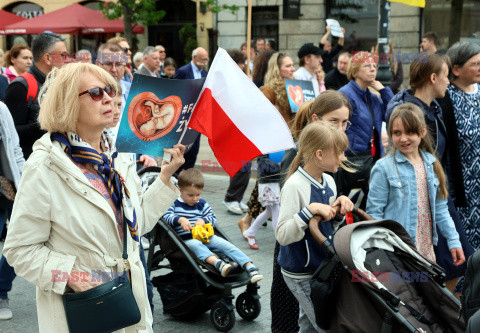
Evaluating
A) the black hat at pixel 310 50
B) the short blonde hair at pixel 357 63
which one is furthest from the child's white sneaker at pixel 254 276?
the black hat at pixel 310 50

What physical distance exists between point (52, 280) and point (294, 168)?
1.77 metres

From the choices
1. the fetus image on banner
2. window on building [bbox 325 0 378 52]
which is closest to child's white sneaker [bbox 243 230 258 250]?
the fetus image on banner

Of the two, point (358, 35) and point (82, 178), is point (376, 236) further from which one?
point (358, 35)

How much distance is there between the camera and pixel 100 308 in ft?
8.66

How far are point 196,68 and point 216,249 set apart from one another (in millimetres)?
5404

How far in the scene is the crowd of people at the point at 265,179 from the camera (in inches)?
105

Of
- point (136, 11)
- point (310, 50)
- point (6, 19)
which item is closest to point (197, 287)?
point (310, 50)

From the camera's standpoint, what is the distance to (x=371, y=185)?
4.41 meters

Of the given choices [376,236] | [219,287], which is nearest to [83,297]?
[376,236]

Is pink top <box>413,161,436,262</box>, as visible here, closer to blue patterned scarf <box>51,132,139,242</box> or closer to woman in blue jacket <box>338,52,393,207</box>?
woman in blue jacket <box>338,52,393,207</box>

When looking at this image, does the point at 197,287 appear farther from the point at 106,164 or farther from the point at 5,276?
the point at 106,164

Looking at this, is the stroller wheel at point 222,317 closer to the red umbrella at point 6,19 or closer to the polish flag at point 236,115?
the polish flag at point 236,115

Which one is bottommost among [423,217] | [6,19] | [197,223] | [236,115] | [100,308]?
[197,223]

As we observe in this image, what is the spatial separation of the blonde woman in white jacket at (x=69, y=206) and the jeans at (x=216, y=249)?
1.90 meters
